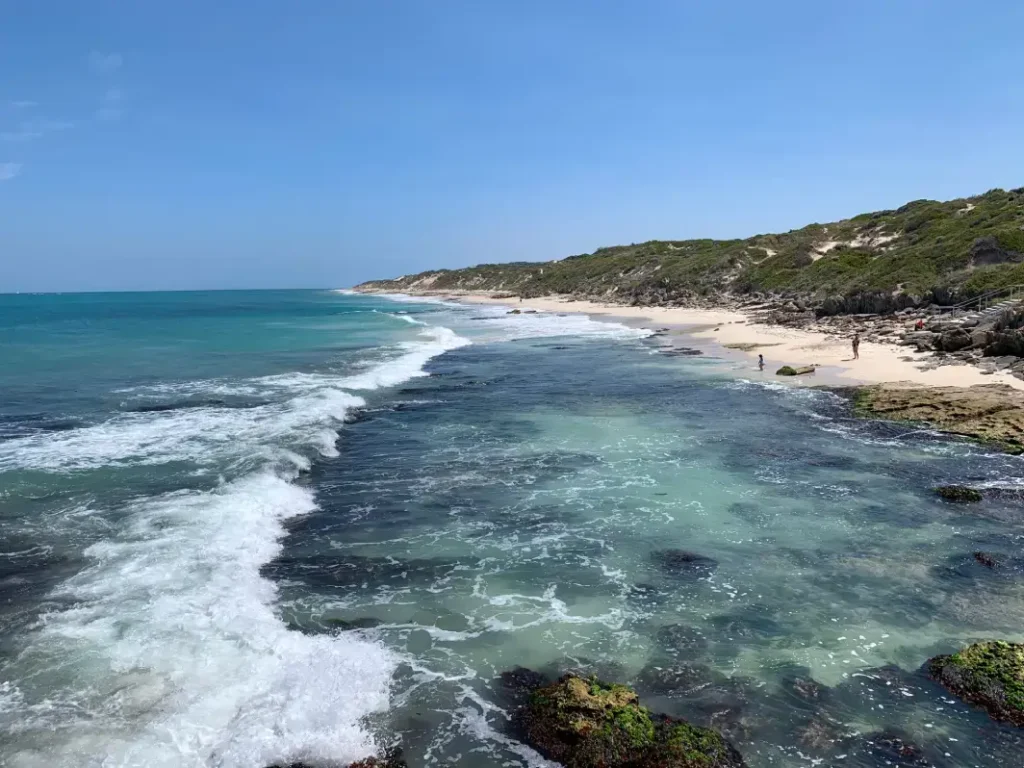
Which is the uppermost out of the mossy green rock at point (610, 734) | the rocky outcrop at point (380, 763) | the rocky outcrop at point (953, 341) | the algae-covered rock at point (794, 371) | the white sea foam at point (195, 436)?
the rocky outcrop at point (953, 341)

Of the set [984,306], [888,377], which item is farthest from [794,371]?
[984,306]

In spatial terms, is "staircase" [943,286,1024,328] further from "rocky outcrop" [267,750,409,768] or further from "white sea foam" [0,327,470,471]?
"rocky outcrop" [267,750,409,768]

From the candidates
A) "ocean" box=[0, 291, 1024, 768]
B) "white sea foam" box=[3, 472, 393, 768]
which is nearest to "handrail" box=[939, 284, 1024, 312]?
"ocean" box=[0, 291, 1024, 768]

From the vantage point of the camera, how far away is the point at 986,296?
117 feet

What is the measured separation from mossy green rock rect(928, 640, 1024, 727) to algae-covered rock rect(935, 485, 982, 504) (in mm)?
5859

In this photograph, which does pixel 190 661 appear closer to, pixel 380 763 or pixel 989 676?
pixel 380 763

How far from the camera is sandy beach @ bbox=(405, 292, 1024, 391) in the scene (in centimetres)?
2362

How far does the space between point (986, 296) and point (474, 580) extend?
3799cm

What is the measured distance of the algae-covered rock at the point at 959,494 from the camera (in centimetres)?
1310

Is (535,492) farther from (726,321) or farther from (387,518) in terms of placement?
(726,321)

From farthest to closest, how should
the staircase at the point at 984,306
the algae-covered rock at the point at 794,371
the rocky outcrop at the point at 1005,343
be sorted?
the staircase at the point at 984,306, the algae-covered rock at the point at 794,371, the rocky outcrop at the point at 1005,343

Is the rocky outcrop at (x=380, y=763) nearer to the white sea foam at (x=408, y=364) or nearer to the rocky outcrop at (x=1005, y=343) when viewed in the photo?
the white sea foam at (x=408, y=364)

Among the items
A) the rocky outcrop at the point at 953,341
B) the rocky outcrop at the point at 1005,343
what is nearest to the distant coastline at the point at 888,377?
the rocky outcrop at the point at 953,341

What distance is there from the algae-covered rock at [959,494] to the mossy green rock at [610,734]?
9.53m
